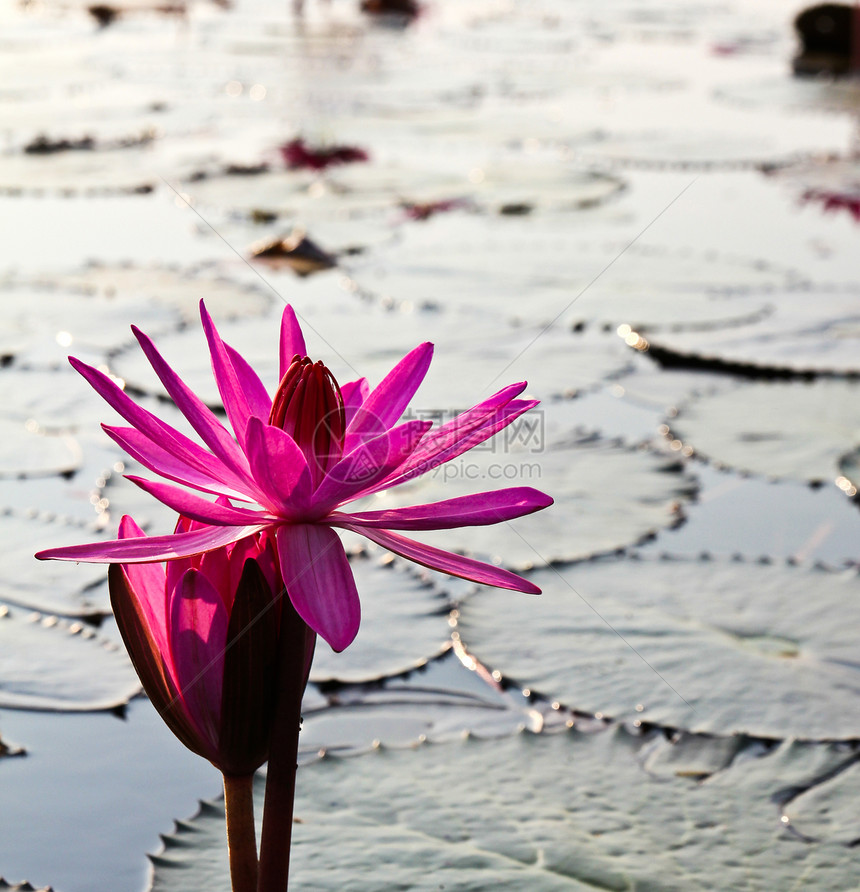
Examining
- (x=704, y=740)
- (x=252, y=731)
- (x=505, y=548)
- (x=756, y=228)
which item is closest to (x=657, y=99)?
(x=756, y=228)

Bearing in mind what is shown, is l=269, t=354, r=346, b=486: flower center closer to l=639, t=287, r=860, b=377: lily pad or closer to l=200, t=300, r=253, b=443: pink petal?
l=200, t=300, r=253, b=443: pink petal

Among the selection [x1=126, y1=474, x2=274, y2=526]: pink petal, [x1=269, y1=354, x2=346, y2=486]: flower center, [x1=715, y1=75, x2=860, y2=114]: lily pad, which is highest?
[x1=269, y1=354, x2=346, y2=486]: flower center

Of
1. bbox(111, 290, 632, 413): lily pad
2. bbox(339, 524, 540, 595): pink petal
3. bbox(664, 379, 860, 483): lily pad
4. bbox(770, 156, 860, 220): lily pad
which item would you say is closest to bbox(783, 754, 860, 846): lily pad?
bbox(339, 524, 540, 595): pink petal

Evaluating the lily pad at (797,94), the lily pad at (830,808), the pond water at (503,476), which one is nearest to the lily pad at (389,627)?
the pond water at (503,476)

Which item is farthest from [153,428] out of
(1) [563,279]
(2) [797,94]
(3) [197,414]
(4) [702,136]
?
(2) [797,94]

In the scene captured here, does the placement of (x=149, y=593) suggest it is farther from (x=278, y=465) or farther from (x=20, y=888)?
(x=20, y=888)

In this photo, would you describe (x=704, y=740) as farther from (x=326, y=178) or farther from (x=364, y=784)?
(x=326, y=178)
